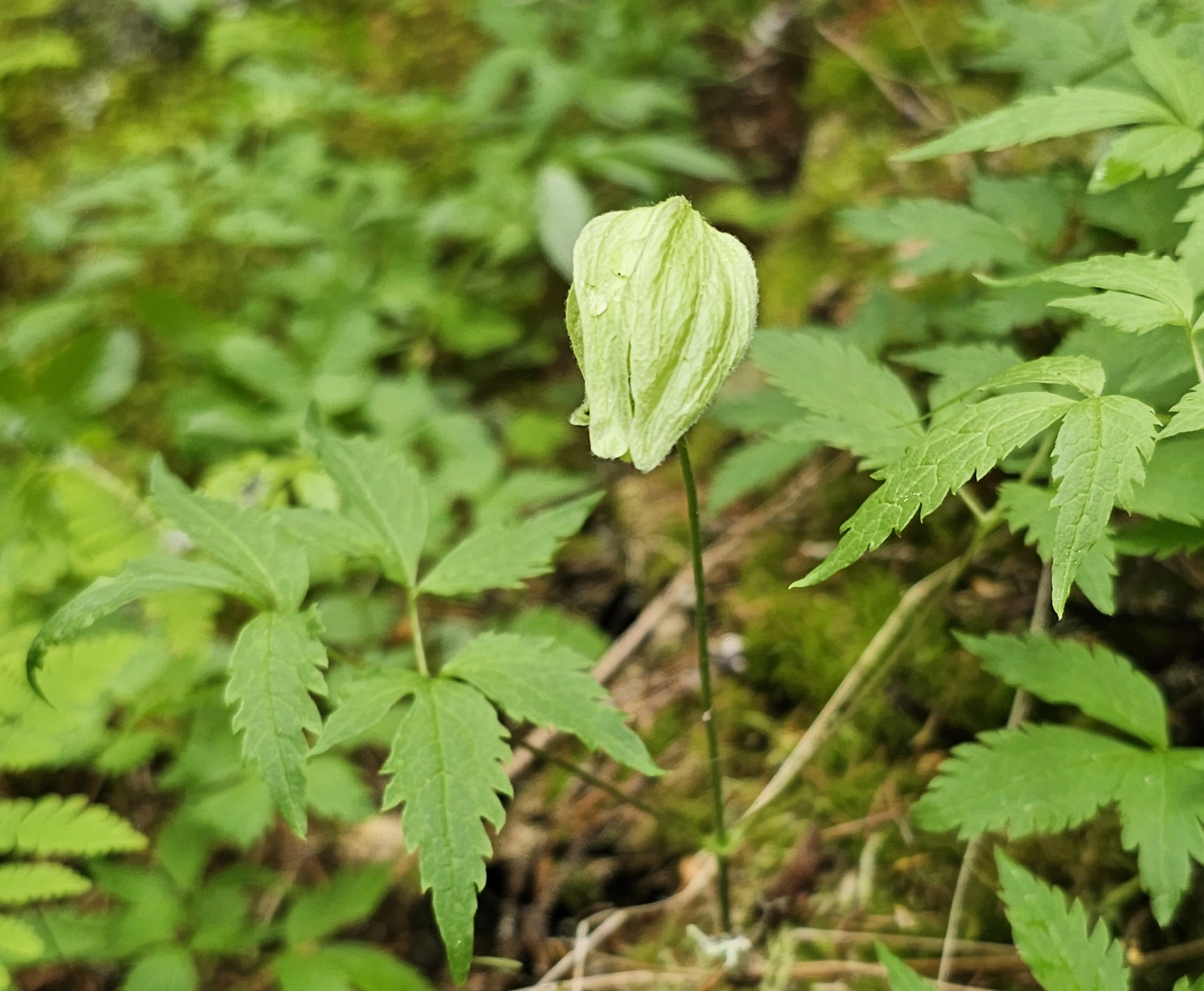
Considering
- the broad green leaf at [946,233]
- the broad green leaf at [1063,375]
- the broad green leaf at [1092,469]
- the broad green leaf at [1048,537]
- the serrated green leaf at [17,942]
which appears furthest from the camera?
the broad green leaf at [946,233]

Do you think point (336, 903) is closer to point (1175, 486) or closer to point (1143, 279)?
point (1175, 486)

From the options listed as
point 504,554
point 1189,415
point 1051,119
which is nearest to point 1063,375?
point 1189,415

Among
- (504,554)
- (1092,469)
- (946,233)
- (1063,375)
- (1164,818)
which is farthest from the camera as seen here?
(946,233)

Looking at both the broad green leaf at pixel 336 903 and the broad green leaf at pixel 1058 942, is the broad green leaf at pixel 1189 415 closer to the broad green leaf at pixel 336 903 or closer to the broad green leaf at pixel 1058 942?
the broad green leaf at pixel 1058 942

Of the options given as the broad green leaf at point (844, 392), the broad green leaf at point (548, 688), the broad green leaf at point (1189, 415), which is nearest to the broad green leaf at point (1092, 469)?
the broad green leaf at point (1189, 415)

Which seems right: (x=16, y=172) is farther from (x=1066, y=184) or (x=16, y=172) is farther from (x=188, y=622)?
(x=1066, y=184)

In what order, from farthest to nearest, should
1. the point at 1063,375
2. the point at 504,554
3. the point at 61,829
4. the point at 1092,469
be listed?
the point at 61,829, the point at 504,554, the point at 1063,375, the point at 1092,469

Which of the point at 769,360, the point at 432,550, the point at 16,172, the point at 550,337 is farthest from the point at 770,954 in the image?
the point at 16,172
